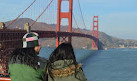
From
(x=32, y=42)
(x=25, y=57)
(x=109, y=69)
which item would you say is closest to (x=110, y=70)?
(x=109, y=69)

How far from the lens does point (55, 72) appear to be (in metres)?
1.95

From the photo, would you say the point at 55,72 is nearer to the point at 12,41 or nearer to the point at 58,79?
the point at 58,79

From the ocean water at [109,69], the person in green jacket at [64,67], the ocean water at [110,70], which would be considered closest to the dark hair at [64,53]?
the person in green jacket at [64,67]

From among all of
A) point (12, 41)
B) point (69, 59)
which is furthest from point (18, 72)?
point (12, 41)

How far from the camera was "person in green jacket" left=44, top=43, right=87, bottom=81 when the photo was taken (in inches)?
75.2

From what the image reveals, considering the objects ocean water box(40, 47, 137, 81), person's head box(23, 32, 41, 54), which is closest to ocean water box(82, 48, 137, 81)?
ocean water box(40, 47, 137, 81)

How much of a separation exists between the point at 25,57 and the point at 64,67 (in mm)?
334

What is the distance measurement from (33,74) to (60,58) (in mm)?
255

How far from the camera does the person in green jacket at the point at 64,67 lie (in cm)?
191

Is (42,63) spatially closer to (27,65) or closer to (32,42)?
(27,65)

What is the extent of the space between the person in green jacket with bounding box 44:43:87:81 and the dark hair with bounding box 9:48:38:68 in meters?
0.13

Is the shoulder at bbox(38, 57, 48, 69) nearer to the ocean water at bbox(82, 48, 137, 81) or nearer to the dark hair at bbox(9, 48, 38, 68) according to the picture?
the dark hair at bbox(9, 48, 38, 68)

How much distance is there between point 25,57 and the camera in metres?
1.95

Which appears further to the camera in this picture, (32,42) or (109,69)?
(109,69)
